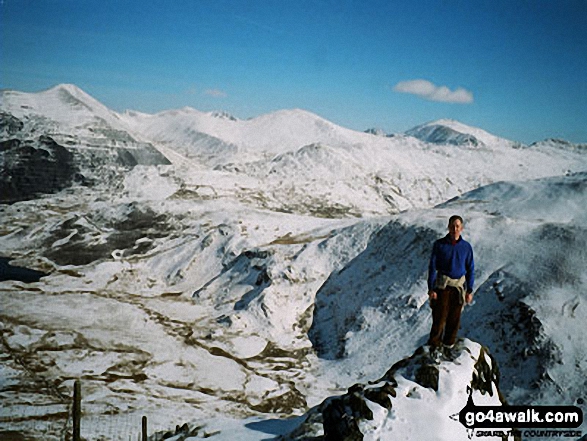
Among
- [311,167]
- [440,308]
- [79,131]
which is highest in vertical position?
[79,131]

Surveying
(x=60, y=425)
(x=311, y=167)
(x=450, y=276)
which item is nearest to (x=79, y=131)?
(x=311, y=167)

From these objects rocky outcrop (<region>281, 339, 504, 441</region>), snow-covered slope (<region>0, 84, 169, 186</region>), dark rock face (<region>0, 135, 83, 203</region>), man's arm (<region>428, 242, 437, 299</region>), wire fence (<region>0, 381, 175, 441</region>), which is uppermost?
snow-covered slope (<region>0, 84, 169, 186</region>)

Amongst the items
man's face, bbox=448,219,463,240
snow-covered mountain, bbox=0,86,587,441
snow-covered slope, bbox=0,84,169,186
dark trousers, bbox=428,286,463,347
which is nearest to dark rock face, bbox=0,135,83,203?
snow-covered slope, bbox=0,84,169,186

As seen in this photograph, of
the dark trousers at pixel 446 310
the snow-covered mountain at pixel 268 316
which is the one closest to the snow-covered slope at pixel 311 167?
the snow-covered mountain at pixel 268 316

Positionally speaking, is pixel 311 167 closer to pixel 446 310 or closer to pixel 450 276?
pixel 446 310

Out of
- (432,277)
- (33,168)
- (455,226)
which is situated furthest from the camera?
(33,168)

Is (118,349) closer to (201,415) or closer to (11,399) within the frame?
(11,399)

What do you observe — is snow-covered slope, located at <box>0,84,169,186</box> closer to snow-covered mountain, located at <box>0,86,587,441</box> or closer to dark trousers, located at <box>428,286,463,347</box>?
snow-covered mountain, located at <box>0,86,587,441</box>
